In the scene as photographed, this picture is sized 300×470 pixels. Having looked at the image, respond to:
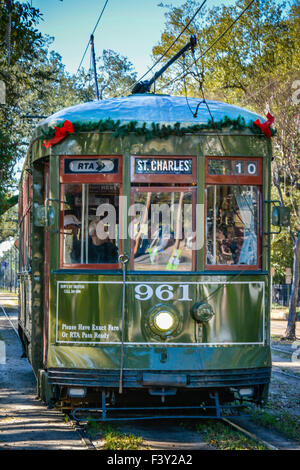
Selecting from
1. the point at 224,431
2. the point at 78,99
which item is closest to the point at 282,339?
the point at 224,431

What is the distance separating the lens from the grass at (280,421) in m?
7.05

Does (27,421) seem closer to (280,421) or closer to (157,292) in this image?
(157,292)

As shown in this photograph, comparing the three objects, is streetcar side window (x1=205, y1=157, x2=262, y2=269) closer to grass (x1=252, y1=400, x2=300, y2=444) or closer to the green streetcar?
the green streetcar

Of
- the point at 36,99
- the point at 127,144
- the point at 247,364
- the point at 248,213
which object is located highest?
the point at 36,99

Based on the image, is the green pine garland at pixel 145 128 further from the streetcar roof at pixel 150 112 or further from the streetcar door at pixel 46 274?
the streetcar door at pixel 46 274

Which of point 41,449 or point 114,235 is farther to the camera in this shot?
point 114,235

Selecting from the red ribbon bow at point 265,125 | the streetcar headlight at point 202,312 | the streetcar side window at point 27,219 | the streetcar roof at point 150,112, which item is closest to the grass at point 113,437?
the streetcar headlight at point 202,312

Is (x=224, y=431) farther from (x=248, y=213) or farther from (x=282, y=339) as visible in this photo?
(x=282, y=339)

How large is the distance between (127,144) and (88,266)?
1.33 m

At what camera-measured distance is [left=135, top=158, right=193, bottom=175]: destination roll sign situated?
6.88 meters

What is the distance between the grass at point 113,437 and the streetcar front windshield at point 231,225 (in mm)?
1924

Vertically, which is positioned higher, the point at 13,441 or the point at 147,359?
the point at 147,359

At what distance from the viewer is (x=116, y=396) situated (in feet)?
23.5

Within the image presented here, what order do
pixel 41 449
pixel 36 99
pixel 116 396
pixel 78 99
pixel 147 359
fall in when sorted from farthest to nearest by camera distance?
pixel 78 99, pixel 36 99, pixel 116 396, pixel 147 359, pixel 41 449
